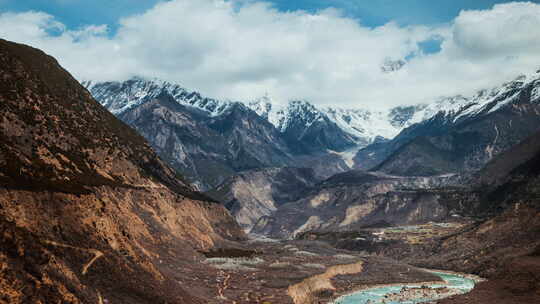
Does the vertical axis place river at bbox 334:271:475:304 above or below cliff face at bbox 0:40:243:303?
below

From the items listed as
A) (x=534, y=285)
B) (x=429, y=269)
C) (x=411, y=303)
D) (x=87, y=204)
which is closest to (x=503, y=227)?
(x=429, y=269)

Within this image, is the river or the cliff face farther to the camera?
the river

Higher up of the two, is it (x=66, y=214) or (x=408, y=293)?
(x=66, y=214)

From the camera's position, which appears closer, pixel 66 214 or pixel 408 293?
pixel 66 214

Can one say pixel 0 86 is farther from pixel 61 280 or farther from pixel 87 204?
pixel 61 280
